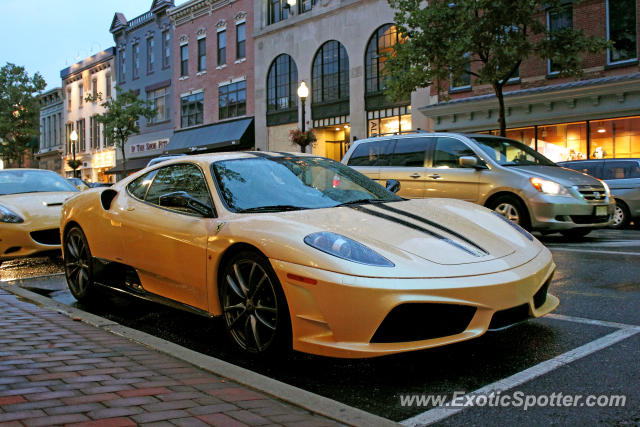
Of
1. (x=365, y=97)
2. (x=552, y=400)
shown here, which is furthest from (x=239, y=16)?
(x=552, y=400)

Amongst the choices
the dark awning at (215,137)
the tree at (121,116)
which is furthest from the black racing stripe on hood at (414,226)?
the tree at (121,116)

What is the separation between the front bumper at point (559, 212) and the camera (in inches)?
361

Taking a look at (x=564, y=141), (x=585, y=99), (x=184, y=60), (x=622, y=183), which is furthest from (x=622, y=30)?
(x=184, y=60)

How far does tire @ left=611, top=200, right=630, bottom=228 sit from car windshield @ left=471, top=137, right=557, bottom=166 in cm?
424

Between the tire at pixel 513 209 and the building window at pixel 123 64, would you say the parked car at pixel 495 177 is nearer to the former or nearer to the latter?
the tire at pixel 513 209

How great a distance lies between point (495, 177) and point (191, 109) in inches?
1251

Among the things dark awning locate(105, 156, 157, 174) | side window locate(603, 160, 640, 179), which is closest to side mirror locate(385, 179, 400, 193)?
side window locate(603, 160, 640, 179)

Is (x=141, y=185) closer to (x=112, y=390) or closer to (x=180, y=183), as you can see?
(x=180, y=183)

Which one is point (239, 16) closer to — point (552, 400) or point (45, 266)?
point (45, 266)

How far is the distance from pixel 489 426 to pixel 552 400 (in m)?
0.46

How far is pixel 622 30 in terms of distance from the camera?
19.5 metres

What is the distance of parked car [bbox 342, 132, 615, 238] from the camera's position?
30.4 ft

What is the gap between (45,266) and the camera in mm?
8859

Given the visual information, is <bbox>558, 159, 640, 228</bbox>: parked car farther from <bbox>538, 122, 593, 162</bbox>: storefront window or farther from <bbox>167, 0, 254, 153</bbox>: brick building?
<bbox>167, 0, 254, 153</bbox>: brick building
